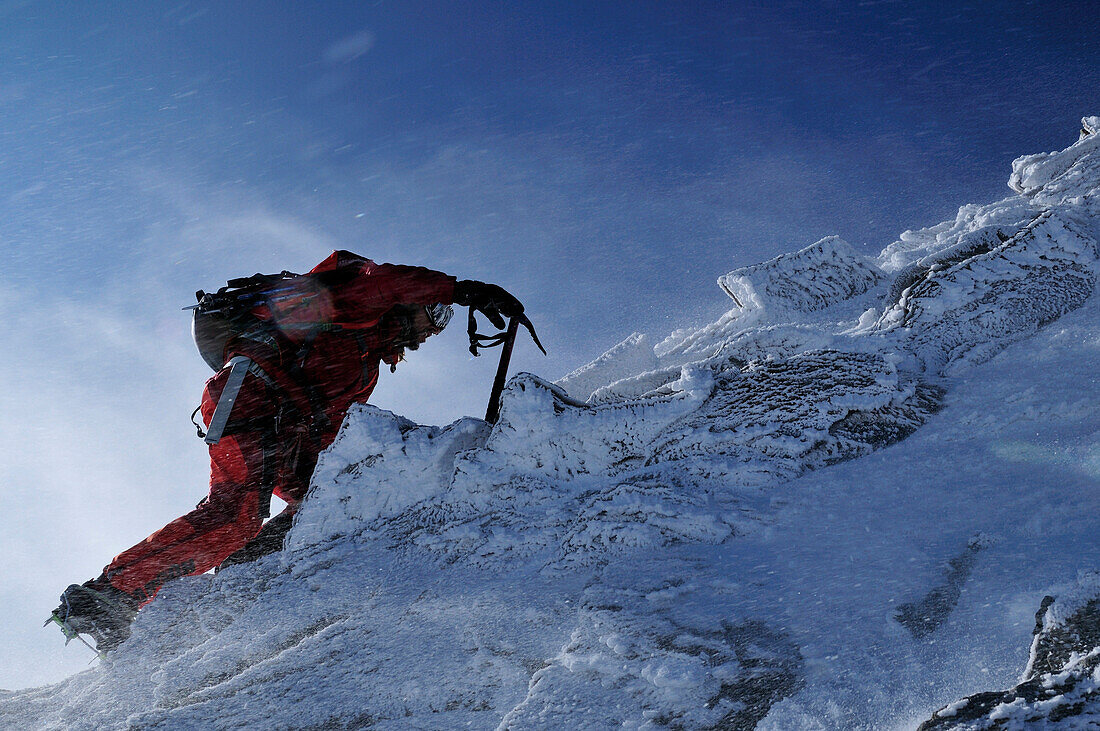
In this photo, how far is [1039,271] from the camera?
5570 millimetres

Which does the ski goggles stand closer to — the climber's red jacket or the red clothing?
the climber's red jacket

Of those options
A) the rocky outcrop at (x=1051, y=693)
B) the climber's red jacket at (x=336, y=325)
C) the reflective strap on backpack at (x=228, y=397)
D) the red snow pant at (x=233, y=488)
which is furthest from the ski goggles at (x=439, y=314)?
the rocky outcrop at (x=1051, y=693)

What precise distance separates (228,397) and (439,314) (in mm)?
1914

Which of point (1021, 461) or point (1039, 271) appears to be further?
point (1039, 271)

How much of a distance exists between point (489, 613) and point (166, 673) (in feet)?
Result: 5.66

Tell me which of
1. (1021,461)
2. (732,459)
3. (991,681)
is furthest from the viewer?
(732,459)

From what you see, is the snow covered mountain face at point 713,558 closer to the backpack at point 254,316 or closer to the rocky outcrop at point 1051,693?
the rocky outcrop at point 1051,693

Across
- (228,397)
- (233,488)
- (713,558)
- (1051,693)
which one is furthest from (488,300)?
(1051,693)

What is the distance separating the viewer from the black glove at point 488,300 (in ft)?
18.3

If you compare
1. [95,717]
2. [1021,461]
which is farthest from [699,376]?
[95,717]

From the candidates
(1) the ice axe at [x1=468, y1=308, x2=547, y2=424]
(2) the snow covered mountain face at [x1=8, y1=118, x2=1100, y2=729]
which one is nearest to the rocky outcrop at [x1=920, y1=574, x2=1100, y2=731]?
(2) the snow covered mountain face at [x1=8, y1=118, x2=1100, y2=729]

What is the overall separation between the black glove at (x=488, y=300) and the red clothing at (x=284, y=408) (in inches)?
4.6

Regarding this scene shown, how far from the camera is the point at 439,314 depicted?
6.18m

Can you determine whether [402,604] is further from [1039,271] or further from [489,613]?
[1039,271]
